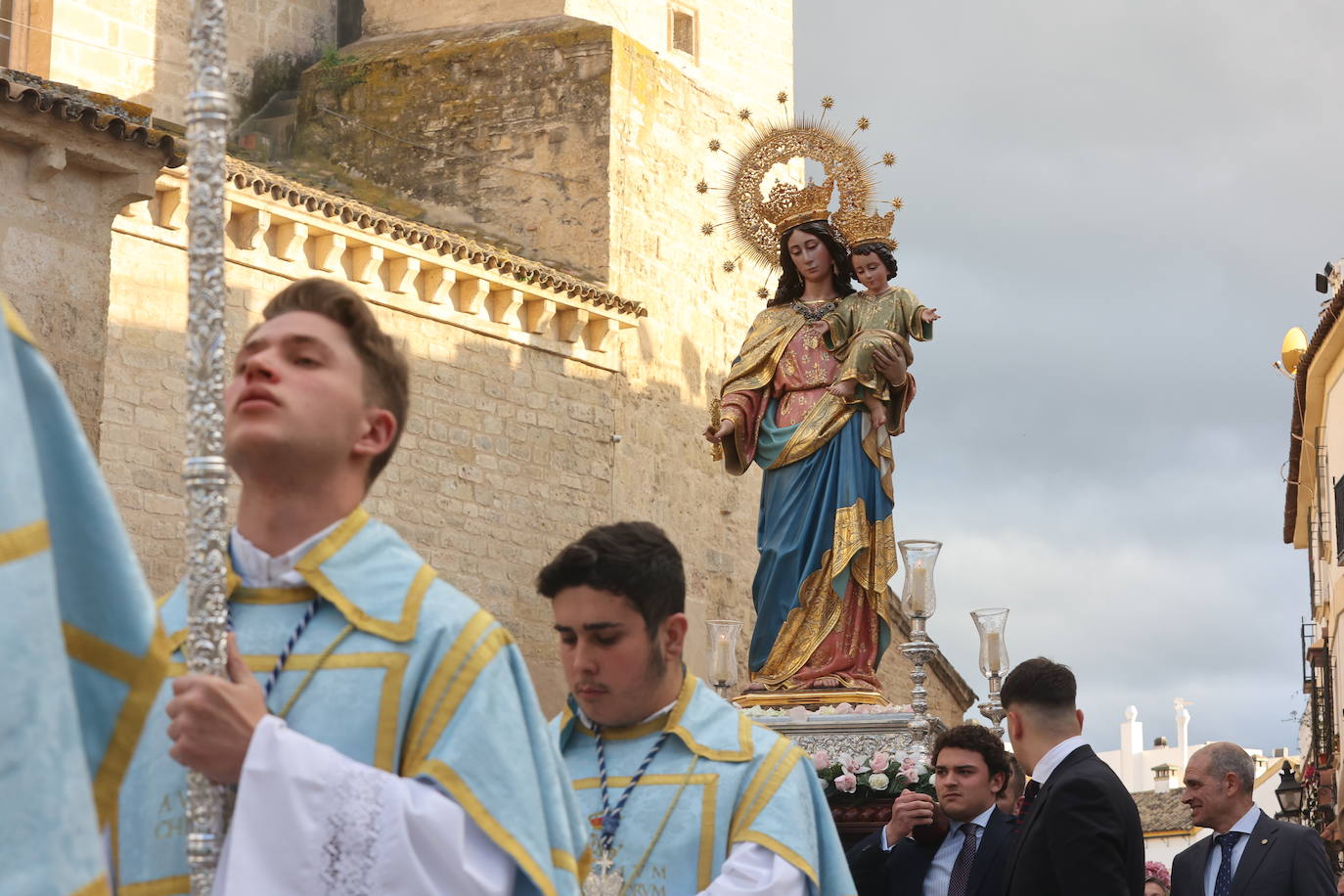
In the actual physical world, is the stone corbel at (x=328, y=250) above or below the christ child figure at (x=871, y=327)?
above

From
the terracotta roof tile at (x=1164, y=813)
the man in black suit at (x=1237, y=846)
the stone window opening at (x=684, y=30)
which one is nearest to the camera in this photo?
the man in black suit at (x=1237, y=846)

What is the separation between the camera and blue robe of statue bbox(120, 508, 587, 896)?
9.39 feet

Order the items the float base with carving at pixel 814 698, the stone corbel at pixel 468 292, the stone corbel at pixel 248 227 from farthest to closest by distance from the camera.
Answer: the stone corbel at pixel 468 292, the stone corbel at pixel 248 227, the float base with carving at pixel 814 698

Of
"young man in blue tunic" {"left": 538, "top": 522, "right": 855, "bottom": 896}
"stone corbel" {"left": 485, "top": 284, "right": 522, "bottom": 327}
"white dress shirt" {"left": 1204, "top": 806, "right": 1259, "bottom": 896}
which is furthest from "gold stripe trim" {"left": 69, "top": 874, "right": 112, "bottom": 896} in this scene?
"stone corbel" {"left": 485, "top": 284, "right": 522, "bottom": 327}

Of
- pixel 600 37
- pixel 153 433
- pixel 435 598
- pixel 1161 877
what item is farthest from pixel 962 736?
pixel 600 37

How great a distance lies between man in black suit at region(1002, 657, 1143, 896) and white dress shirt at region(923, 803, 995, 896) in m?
0.61

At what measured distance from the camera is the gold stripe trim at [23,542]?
2031mm

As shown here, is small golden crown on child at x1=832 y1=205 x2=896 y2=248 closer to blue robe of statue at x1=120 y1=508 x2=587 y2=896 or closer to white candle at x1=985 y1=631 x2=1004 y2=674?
white candle at x1=985 y1=631 x2=1004 y2=674

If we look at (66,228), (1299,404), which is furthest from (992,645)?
(1299,404)

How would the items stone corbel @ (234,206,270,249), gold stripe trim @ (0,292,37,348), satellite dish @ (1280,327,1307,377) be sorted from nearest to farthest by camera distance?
gold stripe trim @ (0,292,37,348) < stone corbel @ (234,206,270,249) < satellite dish @ (1280,327,1307,377)

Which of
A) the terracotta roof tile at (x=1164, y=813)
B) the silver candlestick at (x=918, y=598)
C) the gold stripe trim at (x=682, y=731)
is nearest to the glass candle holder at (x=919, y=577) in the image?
the silver candlestick at (x=918, y=598)

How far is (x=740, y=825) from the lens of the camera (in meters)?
4.29

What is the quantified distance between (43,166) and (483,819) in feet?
32.8

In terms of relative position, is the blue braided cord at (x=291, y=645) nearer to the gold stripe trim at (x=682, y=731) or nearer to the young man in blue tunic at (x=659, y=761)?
the young man in blue tunic at (x=659, y=761)
